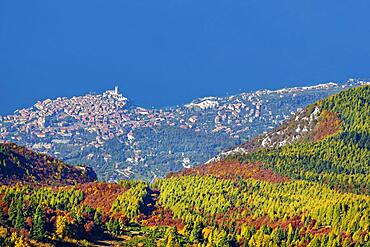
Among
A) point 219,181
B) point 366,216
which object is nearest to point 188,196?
point 219,181

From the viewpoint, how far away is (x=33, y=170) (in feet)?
392

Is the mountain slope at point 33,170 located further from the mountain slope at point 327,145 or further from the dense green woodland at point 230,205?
the mountain slope at point 327,145

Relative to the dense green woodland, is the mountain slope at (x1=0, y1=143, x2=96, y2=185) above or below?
above

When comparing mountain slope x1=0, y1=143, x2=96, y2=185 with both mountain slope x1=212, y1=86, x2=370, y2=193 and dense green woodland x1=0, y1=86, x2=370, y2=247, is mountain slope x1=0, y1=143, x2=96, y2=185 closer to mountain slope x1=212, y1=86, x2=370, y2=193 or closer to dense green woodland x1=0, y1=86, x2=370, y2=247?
dense green woodland x1=0, y1=86, x2=370, y2=247

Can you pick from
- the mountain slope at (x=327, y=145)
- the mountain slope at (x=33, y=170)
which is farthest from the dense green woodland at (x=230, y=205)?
the mountain slope at (x=33, y=170)

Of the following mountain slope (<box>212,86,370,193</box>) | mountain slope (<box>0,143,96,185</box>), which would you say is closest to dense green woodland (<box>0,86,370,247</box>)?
mountain slope (<box>212,86,370,193</box>)

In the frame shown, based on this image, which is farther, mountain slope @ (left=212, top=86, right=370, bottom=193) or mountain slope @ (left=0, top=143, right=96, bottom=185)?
mountain slope @ (left=212, top=86, right=370, bottom=193)

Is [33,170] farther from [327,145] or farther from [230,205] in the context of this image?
[327,145]

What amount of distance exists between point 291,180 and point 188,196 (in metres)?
18.1

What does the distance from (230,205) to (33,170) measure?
3878 centimetres

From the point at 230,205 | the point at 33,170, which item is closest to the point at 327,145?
the point at 230,205

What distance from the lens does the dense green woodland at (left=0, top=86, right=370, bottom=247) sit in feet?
243

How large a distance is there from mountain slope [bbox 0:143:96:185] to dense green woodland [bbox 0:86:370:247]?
354 inches

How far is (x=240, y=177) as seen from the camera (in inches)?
4651
